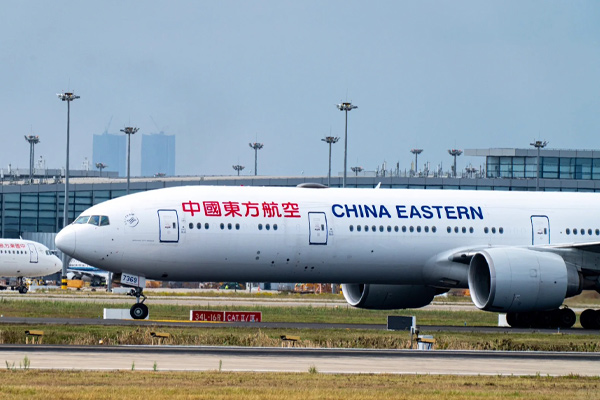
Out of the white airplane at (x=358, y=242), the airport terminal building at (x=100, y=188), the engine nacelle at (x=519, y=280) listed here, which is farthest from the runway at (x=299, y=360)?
the airport terminal building at (x=100, y=188)

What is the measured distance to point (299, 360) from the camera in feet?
85.6

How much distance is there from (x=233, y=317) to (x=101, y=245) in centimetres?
689

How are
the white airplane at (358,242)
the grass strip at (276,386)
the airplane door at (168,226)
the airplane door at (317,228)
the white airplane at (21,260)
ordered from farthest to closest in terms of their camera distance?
the white airplane at (21,260)
the airplane door at (317,228)
the white airplane at (358,242)
the airplane door at (168,226)
the grass strip at (276,386)

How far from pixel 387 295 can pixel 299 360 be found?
17081 millimetres

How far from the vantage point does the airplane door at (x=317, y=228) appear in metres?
39.2

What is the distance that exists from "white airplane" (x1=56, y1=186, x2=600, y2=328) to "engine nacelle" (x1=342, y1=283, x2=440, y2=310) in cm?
8

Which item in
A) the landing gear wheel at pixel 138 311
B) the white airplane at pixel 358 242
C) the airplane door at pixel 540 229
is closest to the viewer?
the white airplane at pixel 358 242

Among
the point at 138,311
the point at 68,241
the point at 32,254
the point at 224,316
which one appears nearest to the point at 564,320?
the point at 224,316

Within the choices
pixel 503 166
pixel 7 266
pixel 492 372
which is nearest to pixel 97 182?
pixel 7 266

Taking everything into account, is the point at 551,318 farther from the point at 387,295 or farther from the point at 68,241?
the point at 68,241

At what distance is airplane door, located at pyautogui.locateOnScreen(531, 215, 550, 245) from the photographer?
138 ft

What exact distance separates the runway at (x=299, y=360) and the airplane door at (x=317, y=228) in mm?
10000

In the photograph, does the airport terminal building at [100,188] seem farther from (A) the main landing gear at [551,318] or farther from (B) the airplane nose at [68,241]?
(B) the airplane nose at [68,241]

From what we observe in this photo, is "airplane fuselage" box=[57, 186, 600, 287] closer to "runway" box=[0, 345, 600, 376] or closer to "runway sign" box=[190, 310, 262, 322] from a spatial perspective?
"runway sign" box=[190, 310, 262, 322]
